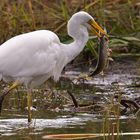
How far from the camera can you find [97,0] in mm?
11250

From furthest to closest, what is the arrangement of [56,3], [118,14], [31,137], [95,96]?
[56,3] < [118,14] < [95,96] < [31,137]

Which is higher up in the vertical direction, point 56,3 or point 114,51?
point 56,3

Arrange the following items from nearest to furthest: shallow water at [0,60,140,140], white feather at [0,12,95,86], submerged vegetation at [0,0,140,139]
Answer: shallow water at [0,60,140,140] < white feather at [0,12,95,86] < submerged vegetation at [0,0,140,139]

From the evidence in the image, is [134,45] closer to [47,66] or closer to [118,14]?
[118,14]

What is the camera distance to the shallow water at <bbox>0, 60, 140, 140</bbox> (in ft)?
22.0

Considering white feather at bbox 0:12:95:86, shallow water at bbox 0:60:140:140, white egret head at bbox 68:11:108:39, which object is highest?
white egret head at bbox 68:11:108:39

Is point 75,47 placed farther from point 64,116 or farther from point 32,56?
point 64,116

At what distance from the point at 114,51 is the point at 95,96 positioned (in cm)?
217

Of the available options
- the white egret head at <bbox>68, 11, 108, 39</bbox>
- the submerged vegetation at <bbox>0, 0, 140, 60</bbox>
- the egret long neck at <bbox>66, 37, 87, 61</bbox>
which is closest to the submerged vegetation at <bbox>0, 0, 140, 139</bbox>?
the submerged vegetation at <bbox>0, 0, 140, 60</bbox>

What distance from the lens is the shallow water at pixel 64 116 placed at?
6699mm

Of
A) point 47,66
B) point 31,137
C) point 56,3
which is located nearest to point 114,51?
point 56,3

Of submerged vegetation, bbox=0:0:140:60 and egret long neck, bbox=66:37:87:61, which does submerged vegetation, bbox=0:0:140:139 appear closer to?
submerged vegetation, bbox=0:0:140:60

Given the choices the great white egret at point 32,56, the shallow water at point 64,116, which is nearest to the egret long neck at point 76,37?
the great white egret at point 32,56

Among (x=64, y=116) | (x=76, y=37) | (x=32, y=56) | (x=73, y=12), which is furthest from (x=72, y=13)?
(x=64, y=116)
